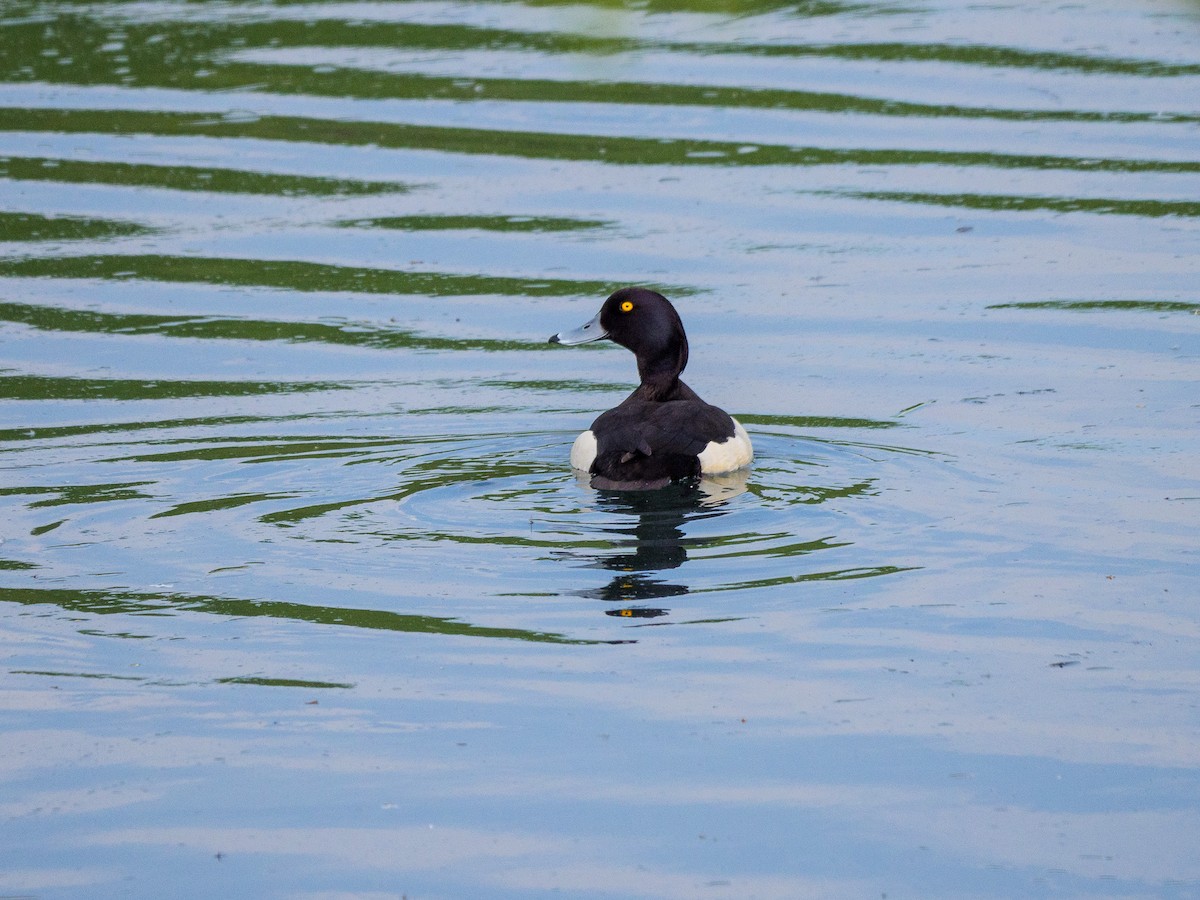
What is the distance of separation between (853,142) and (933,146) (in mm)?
620

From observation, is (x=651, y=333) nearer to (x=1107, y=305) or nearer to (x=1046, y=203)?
(x=1107, y=305)

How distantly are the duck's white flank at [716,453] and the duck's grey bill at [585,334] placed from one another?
3.46 ft

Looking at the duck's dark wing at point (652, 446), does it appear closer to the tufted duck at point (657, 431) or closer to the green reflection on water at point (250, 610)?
the tufted duck at point (657, 431)

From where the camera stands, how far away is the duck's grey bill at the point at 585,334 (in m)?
10.4

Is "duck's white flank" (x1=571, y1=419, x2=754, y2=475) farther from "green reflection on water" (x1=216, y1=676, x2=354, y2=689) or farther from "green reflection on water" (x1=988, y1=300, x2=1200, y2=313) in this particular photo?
"green reflection on water" (x1=988, y1=300, x2=1200, y2=313)

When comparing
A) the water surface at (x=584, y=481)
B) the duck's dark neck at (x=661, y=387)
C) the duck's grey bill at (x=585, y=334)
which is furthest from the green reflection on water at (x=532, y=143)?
the duck's dark neck at (x=661, y=387)

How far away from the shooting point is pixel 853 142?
50.2ft

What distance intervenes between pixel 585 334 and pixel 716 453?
1.65 metres

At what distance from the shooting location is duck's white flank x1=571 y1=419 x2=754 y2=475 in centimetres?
902

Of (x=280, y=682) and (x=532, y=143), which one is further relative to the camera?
(x=532, y=143)

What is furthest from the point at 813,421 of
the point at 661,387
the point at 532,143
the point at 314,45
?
the point at 314,45

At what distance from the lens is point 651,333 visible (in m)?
9.91

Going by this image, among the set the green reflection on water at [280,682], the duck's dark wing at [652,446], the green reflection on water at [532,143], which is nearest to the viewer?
the green reflection on water at [280,682]

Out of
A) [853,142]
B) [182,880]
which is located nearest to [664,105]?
[853,142]
